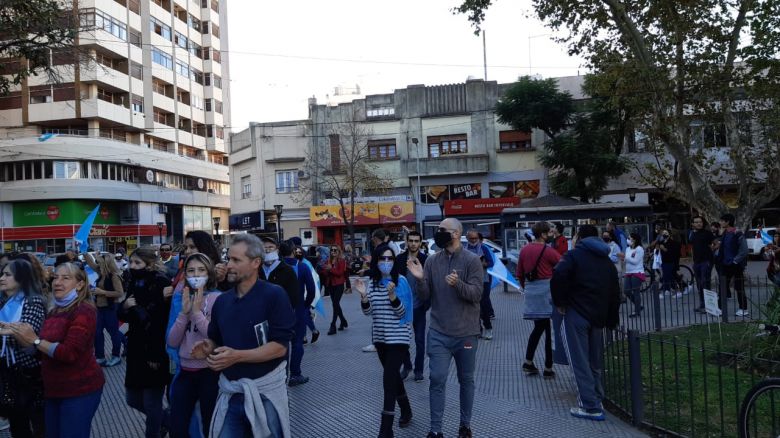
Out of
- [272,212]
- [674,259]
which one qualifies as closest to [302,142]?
[272,212]

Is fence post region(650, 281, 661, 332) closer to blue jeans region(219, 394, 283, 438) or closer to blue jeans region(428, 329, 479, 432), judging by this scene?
blue jeans region(428, 329, 479, 432)

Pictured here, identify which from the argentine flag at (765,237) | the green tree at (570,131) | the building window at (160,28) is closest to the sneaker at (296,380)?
the argentine flag at (765,237)

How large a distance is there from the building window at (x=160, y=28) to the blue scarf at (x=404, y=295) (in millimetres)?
50150

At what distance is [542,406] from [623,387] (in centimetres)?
83

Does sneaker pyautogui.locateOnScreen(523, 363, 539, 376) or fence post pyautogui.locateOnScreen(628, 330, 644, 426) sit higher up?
fence post pyautogui.locateOnScreen(628, 330, 644, 426)

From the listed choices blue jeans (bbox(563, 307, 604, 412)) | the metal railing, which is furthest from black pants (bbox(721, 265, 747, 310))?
blue jeans (bbox(563, 307, 604, 412))

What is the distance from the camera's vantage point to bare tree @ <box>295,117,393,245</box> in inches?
1459

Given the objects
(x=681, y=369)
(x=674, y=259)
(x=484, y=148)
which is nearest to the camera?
(x=681, y=369)

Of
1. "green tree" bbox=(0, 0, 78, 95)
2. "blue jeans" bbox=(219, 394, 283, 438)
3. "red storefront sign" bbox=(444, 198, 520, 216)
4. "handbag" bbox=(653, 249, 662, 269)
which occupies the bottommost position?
"handbag" bbox=(653, 249, 662, 269)

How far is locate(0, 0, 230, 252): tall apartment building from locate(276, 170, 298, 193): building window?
1017 centimetres

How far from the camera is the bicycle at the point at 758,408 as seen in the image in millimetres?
4117

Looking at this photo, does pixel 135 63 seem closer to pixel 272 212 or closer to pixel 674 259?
pixel 272 212

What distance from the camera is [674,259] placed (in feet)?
46.2

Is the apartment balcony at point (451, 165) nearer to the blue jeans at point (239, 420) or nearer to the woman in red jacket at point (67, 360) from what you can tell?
the woman in red jacket at point (67, 360)
